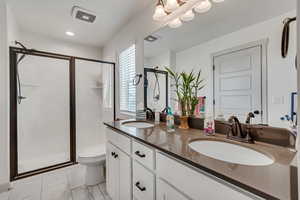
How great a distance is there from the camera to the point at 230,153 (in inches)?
35.1

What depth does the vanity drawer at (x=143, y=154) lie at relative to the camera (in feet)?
2.95

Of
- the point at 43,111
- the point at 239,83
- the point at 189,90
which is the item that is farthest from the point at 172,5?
the point at 43,111

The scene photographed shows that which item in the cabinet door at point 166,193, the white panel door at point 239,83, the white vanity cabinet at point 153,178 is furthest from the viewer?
the white panel door at point 239,83

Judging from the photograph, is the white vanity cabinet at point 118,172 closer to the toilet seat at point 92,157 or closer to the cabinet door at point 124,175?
the cabinet door at point 124,175

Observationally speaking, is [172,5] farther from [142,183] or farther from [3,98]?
[3,98]

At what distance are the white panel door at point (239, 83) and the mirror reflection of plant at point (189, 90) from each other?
0.58ft

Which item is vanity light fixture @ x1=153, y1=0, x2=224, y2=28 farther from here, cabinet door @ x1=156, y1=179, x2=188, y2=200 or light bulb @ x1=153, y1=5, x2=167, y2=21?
cabinet door @ x1=156, y1=179, x2=188, y2=200

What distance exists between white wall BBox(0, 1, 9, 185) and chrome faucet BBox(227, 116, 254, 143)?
248cm

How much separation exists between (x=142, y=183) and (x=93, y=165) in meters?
1.13

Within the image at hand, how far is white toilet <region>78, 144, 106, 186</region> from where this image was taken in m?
1.78

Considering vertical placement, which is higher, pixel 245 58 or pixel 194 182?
pixel 245 58

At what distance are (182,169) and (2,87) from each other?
2331mm


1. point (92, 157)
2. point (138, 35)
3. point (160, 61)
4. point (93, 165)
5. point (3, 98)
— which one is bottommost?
point (93, 165)

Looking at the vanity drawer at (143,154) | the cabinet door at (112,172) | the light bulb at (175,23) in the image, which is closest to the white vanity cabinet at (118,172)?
the cabinet door at (112,172)
